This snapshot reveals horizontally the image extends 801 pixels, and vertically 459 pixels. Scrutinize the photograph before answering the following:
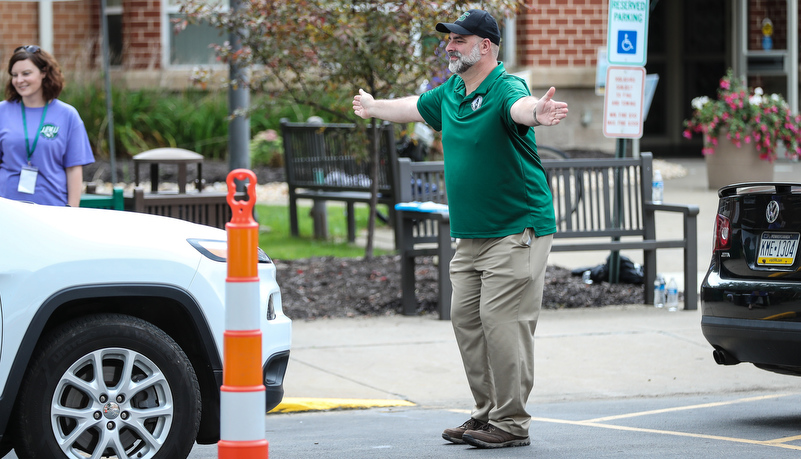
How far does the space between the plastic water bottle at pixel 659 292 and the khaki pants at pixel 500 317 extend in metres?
4.24

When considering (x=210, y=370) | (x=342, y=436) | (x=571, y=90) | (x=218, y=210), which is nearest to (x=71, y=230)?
(x=210, y=370)

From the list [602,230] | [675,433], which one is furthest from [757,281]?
[602,230]

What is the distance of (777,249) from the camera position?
5.70 meters

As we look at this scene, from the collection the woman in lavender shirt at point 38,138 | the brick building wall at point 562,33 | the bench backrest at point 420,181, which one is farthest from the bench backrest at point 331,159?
the brick building wall at point 562,33

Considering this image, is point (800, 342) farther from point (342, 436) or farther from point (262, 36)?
point (262, 36)

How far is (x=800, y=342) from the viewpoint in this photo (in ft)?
18.0

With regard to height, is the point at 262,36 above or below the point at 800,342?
above

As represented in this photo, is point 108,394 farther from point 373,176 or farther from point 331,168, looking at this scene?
A: point 331,168

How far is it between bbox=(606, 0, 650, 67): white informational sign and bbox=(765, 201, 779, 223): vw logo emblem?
4.02 meters

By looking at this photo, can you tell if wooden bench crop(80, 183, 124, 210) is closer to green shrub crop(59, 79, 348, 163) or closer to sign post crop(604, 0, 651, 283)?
sign post crop(604, 0, 651, 283)

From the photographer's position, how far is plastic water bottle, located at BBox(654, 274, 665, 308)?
9.38 metres

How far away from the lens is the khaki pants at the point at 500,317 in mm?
5254

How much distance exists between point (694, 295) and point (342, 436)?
4418 millimetres

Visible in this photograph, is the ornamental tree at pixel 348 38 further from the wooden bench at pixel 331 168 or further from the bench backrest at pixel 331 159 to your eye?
the wooden bench at pixel 331 168
